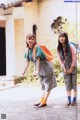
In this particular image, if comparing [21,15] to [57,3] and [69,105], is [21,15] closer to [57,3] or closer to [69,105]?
[57,3]

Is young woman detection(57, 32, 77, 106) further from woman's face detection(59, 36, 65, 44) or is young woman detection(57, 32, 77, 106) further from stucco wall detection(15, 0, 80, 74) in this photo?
stucco wall detection(15, 0, 80, 74)

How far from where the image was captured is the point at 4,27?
22.2 ft

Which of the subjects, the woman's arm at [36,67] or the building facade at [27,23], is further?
the woman's arm at [36,67]

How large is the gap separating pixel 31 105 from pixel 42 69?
2.08 feet

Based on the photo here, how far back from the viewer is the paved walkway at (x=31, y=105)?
6.70 metres

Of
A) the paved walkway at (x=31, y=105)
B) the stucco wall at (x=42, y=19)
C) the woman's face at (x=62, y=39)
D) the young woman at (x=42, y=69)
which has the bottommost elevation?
the paved walkway at (x=31, y=105)

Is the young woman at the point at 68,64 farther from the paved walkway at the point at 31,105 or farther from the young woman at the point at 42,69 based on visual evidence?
the young woman at the point at 42,69

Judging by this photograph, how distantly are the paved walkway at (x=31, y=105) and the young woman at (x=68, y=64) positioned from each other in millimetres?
98

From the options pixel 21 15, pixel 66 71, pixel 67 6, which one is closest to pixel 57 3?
pixel 67 6

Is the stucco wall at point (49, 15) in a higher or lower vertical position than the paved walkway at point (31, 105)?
higher

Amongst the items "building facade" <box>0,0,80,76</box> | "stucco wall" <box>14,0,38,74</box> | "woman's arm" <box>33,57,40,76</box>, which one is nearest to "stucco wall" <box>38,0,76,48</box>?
"building facade" <box>0,0,80,76</box>

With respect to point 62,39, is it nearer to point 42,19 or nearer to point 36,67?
point 42,19

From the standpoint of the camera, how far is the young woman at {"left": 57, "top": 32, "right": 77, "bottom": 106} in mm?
6677

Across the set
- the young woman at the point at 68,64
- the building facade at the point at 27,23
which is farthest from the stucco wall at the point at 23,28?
the young woman at the point at 68,64
